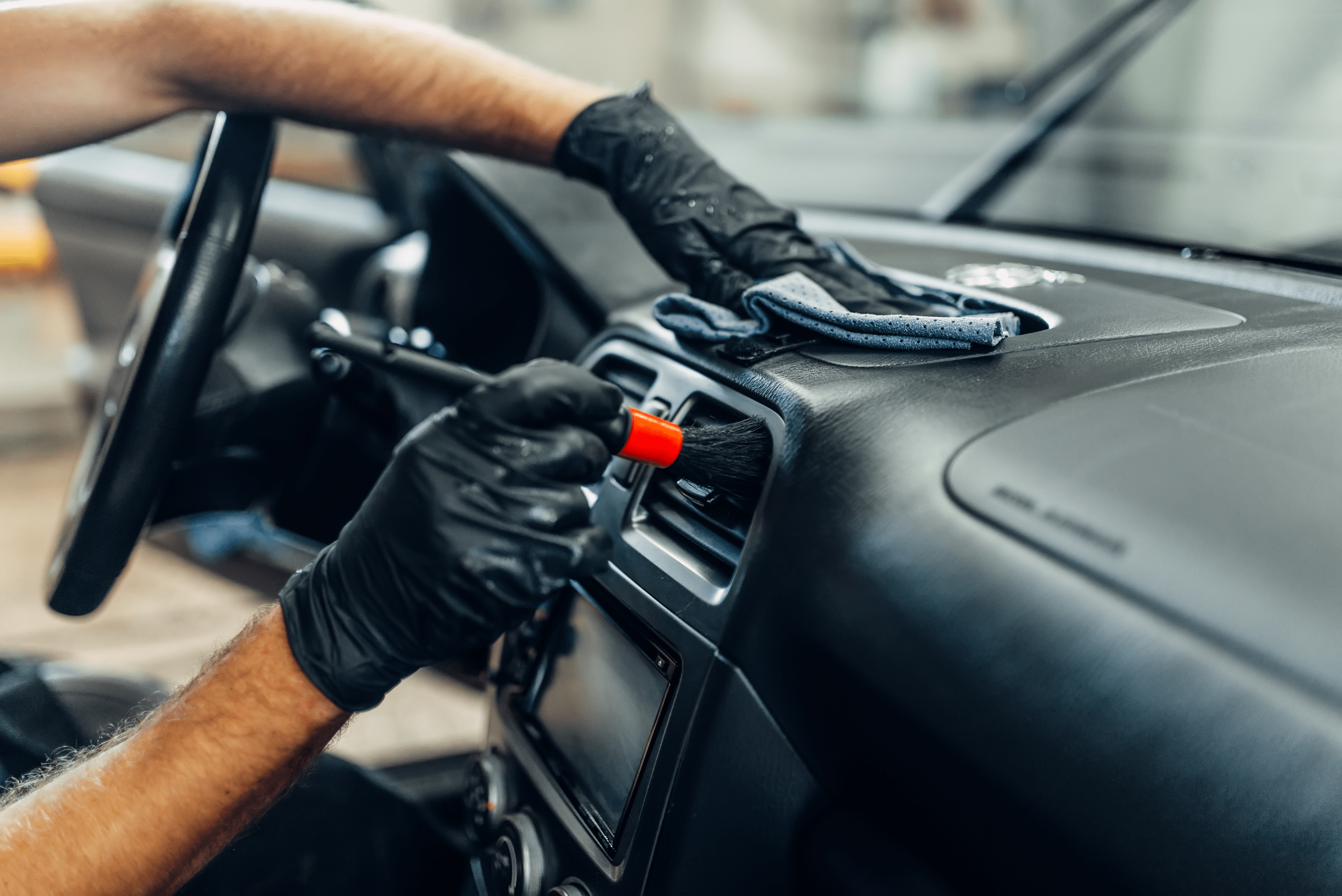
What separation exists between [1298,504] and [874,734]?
0.95 feet

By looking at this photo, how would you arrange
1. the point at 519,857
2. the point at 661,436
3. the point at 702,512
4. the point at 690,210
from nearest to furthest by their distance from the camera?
the point at 661,436 → the point at 702,512 → the point at 519,857 → the point at 690,210

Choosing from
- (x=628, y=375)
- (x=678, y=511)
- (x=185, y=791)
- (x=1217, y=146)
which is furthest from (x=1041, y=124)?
(x=185, y=791)

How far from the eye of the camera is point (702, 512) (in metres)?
0.76

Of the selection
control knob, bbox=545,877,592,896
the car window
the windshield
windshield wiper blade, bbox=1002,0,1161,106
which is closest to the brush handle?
control knob, bbox=545,877,592,896

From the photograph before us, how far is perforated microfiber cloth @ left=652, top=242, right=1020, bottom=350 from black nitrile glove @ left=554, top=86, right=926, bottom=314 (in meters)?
0.04

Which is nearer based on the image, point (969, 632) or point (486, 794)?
point (969, 632)

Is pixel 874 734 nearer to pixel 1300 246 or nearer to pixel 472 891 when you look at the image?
pixel 472 891

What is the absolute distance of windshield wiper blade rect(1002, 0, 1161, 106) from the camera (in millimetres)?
1387

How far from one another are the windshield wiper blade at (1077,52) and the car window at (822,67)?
4cm

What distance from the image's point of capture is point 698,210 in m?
0.97

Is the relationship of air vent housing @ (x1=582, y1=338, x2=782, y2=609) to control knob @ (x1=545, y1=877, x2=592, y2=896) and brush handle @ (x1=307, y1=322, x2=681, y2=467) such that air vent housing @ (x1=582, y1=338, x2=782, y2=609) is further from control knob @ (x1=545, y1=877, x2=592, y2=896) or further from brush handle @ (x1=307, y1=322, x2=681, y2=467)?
control knob @ (x1=545, y1=877, x2=592, y2=896)

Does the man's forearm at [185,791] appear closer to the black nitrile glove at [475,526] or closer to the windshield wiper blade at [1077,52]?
the black nitrile glove at [475,526]

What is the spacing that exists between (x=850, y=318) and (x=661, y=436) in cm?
20

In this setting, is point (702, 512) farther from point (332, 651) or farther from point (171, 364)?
point (171, 364)
